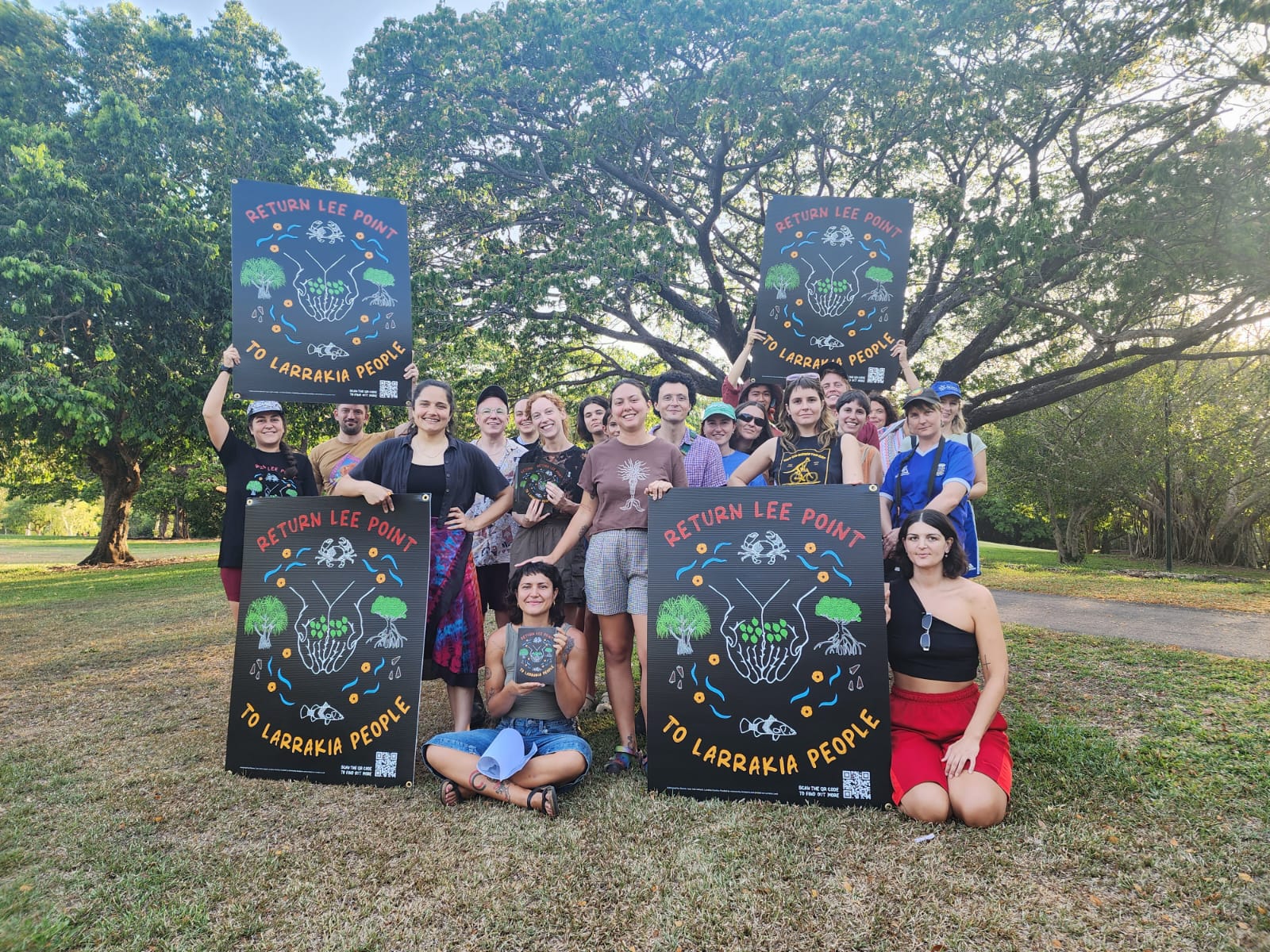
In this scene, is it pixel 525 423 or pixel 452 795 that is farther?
pixel 525 423

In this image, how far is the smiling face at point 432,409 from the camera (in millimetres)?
3650

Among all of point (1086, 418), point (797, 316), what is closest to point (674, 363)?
point (797, 316)

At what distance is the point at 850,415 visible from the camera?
3980 millimetres

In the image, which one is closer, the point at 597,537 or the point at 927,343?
the point at 597,537

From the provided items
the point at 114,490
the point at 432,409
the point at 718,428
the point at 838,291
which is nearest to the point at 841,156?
the point at 838,291

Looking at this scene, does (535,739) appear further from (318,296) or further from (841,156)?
(841,156)

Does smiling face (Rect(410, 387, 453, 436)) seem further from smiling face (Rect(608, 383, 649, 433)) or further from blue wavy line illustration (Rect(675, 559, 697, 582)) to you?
blue wavy line illustration (Rect(675, 559, 697, 582))

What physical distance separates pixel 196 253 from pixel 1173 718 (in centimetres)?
1420

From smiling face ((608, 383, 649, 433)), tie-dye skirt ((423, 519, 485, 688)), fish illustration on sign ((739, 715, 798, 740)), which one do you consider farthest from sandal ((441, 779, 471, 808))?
smiling face ((608, 383, 649, 433))

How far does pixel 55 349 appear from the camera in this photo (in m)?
10.6

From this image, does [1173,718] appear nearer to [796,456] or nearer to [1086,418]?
[796,456]

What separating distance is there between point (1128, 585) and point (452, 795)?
13.2 metres

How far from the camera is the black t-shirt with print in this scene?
4078 mm

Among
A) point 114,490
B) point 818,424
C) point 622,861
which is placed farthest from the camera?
point 114,490
